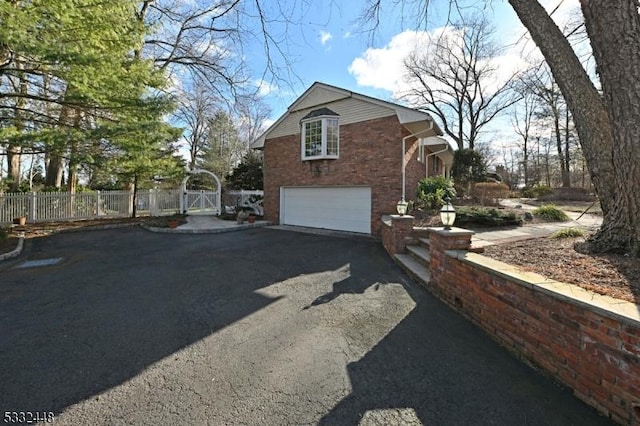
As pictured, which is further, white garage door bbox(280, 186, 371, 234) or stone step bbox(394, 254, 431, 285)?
white garage door bbox(280, 186, 371, 234)

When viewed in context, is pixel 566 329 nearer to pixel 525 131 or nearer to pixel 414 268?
pixel 414 268

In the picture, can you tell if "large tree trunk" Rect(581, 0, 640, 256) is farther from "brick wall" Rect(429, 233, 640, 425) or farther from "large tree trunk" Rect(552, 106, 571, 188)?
"large tree trunk" Rect(552, 106, 571, 188)

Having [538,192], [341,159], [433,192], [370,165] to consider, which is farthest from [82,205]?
[538,192]

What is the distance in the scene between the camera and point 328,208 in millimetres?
11445

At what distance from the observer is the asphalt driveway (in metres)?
2.05

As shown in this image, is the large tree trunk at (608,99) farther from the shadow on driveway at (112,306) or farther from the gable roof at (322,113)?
the gable roof at (322,113)

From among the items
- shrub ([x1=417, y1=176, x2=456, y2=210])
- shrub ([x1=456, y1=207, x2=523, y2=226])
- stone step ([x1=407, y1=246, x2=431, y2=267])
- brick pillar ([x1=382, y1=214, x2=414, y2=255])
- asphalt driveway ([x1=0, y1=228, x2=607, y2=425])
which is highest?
shrub ([x1=417, y1=176, x2=456, y2=210])

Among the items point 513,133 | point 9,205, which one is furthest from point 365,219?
point 513,133

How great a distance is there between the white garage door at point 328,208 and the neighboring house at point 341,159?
0.12 feet

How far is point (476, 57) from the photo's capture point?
25.7 metres

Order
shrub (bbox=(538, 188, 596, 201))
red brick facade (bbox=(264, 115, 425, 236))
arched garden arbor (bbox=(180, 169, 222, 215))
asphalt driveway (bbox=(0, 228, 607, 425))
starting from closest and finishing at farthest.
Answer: asphalt driveway (bbox=(0, 228, 607, 425)) < red brick facade (bbox=(264, 115, 425, 236)) < arched garden arbor (bbox=(180, 169, 222, 215)) < shrub (bbox=(538, 188, 596, 201))

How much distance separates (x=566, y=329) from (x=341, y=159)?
30.0ft

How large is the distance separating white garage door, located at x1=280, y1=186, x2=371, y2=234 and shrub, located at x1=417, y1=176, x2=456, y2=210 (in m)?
1.85

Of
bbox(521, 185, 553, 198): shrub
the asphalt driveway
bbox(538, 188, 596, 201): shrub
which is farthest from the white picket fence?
bbox(521, 185, 553, 198): shrub
